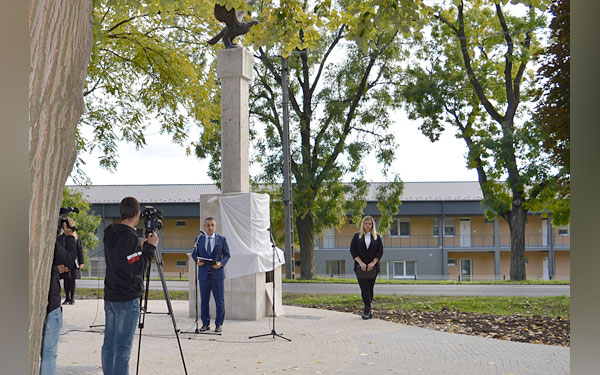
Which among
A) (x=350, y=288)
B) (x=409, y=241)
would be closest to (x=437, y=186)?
(x=409, y=241)

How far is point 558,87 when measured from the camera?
1627 centimetres

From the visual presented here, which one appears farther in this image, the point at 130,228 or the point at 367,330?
the point at 367,330

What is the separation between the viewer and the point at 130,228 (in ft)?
19.2

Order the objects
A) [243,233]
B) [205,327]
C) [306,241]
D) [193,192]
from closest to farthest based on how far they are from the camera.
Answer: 1. [205,327]
2. [243,233]
3. [306,241]
4. [193,192]

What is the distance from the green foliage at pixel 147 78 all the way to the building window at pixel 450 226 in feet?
103

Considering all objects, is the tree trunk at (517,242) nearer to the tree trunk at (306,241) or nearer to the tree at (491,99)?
the tree at (491,99)

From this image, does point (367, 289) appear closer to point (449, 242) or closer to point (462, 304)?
point (462, 304)

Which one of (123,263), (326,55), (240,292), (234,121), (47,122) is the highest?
(326,55)

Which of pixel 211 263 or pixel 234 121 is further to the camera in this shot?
pixel 234 121

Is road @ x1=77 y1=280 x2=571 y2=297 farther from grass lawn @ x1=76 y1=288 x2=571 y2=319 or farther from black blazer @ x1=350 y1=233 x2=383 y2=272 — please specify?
black blazer @ x1=350 y1=233 x2=383 y2=272

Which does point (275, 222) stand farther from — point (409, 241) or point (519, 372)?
point (519, 372)

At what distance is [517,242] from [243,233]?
1825 centimetres

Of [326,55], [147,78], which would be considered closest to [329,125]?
[326,55]
